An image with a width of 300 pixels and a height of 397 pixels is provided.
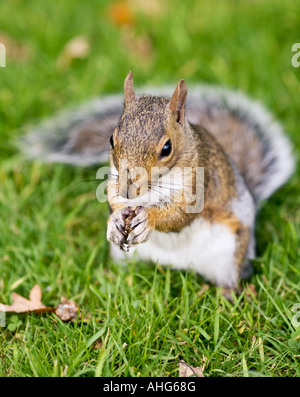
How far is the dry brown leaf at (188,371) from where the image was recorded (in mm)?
1528

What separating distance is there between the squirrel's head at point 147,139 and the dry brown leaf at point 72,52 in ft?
4.65

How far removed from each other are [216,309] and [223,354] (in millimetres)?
130

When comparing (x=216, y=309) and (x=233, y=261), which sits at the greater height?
(x=233, y=261)

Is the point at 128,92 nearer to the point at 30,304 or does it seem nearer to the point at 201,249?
the point at 201,249

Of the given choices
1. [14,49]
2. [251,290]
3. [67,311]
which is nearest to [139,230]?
[67,311]

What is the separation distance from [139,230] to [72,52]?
5.19ft

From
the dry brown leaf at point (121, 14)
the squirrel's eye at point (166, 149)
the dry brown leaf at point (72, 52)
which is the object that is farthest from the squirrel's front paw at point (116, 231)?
the dry brown leaf at point (121, 14)

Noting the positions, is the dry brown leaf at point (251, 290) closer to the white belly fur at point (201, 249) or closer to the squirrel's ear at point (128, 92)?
the white belly fur at point (201, 249)

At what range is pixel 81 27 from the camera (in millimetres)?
3082

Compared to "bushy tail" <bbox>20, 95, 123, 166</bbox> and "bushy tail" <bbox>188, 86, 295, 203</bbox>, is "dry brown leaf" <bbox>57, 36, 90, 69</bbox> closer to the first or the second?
"bushy tail" <bbox>20, 95, 123, 166</bbox>

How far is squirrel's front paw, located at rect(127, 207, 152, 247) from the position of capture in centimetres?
161
